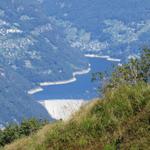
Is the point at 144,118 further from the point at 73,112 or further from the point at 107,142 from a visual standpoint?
the point at 73,112

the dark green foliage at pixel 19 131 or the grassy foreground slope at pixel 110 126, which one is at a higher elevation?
the grassy foreground slope at pixel 110 126

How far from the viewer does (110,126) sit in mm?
13320

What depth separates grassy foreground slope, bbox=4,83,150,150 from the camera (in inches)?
494

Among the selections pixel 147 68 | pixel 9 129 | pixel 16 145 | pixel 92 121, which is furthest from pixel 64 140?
pixel 9 129

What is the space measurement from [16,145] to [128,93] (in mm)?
4236

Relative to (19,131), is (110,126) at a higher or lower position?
higher

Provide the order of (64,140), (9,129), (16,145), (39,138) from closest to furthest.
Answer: (64,140), (39,138), (16,145), (9,129)

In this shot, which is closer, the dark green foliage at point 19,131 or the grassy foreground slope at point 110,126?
the grassy foreground slope at point 110,126

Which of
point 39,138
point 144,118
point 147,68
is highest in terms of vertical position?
point 144,118

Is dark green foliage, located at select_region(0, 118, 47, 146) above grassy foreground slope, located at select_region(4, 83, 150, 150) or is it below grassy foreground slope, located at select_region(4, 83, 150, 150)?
below

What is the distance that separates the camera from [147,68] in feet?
89.7

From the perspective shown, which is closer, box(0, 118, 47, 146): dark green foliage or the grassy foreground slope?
the grassy foreground slope

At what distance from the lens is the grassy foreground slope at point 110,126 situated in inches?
494

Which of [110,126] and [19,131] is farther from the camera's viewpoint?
[19,131]
